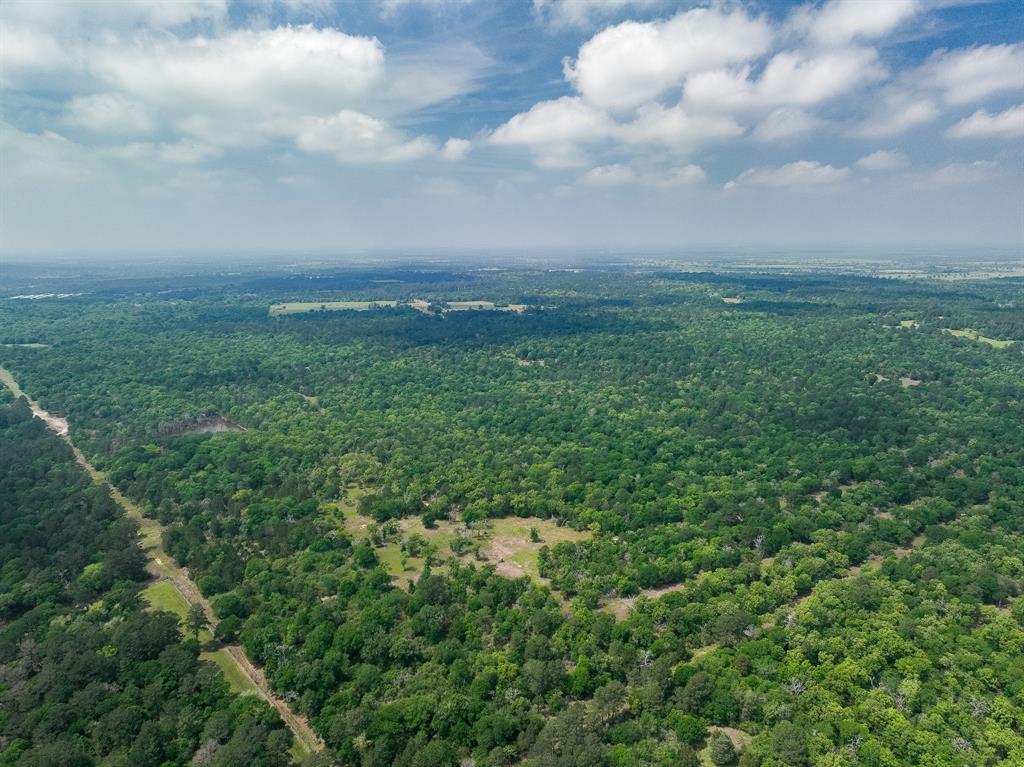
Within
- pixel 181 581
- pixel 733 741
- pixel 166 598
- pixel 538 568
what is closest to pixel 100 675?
pixel 166 598

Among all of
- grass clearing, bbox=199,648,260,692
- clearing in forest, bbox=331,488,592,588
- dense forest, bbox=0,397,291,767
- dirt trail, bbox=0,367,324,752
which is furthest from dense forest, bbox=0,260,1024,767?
grass clearing, bbox=199,648,260,692

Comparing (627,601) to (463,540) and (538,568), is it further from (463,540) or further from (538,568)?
(463,540)

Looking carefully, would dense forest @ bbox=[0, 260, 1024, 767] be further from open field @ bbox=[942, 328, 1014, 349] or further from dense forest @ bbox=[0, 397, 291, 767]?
open field @ bbox=[942, 328, 1014, 349]

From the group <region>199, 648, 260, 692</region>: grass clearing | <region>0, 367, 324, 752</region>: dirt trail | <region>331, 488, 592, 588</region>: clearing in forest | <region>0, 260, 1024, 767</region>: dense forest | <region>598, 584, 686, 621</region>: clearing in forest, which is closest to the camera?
<region>0, 260, 1024, 767</region>: dense forest

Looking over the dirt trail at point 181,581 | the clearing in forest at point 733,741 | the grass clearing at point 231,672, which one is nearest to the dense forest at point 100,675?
the dirt trail at point 181,581

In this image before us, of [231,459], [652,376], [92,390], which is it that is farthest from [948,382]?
[92,390]

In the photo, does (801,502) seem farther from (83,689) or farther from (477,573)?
(83,689)
